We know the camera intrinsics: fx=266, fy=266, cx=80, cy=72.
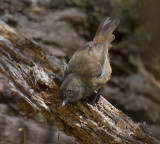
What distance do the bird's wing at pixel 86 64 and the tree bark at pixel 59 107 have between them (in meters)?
0.23

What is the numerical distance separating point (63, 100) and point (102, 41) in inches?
57.2

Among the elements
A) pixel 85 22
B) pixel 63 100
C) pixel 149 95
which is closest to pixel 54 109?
pixel 63 100

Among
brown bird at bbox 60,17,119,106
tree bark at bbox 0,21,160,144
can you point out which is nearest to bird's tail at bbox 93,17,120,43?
brown bird at bbox 60,17,119,106

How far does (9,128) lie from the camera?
4.62m

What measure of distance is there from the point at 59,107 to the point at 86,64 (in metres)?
0.83

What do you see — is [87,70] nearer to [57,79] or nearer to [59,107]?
[57,79]

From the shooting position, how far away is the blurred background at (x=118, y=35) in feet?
24.0

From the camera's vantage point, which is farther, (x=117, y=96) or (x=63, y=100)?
(x=117, y=96)

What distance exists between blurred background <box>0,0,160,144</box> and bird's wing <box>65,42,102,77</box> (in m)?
2.71

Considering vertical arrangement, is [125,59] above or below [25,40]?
above

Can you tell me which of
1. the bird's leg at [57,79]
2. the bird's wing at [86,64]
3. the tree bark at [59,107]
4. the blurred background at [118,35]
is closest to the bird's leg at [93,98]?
the tree bark at [59,107]

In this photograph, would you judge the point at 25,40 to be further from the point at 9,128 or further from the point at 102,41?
the point at 9,128

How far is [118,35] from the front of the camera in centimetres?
873

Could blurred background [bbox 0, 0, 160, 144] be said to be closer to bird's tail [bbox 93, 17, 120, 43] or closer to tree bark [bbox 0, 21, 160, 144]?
bird's tail [bbox 93, 17, 120, 43]
